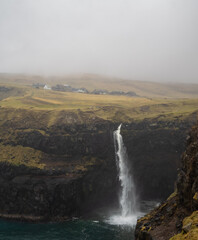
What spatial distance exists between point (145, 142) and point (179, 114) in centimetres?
2756

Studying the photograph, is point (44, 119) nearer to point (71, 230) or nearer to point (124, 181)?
point (124, 181)

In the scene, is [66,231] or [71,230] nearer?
[66,231]

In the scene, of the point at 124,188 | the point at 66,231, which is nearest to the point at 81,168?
the point at 124,188

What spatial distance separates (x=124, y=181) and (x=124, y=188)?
8.98 feet

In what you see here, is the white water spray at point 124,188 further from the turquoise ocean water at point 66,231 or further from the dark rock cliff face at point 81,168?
the turquoise ocean water at point 66,231

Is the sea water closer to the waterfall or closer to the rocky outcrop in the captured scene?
the rocky outcrop

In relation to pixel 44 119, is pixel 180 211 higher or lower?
lower

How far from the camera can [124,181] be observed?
3664 inches

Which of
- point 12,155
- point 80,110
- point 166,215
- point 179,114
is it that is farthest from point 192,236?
point 80,110

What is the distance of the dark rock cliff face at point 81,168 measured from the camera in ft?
273

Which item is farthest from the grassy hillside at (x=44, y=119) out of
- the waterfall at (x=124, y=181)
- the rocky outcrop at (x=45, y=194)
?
the waterfall at (x=124, y=181)

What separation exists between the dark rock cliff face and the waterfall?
2.31 meters

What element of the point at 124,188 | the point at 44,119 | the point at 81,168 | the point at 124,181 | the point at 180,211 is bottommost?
the point at 124,188

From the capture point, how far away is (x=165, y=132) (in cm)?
9988
